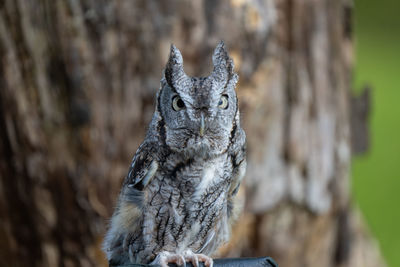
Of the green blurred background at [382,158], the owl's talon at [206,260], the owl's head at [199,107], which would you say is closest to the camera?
the owl's head at [199,107]

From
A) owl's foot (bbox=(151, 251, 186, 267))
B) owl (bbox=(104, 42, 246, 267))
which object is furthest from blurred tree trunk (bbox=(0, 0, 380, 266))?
owl's foot (bbox=(151, 251, 186, 267))

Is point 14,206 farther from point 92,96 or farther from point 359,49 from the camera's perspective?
point 359,49

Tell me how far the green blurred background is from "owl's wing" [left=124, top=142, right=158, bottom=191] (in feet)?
14.3

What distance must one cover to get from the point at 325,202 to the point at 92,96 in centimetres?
171

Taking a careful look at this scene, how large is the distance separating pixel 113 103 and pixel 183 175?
1186 millimetres

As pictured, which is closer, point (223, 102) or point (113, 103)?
point (223, 102)

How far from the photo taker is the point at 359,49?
6410 millimetres

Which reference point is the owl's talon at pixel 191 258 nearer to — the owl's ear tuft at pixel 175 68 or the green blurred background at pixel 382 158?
the owl's ear tuft at pixel 175 68

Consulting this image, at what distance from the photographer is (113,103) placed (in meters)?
2.90

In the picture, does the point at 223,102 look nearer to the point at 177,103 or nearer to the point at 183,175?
the point at 177,103

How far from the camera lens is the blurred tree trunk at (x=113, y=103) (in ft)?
9.31

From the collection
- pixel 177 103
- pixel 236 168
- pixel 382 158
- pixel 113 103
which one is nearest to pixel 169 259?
pixel 236 168

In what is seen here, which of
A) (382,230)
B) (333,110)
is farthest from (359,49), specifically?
(333,110)

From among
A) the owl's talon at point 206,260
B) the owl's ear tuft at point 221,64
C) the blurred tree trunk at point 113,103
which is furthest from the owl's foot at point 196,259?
the blurred tree trunk at point 113,103
